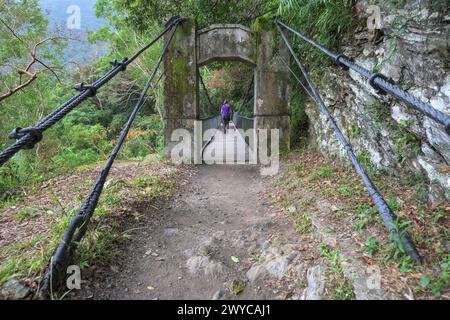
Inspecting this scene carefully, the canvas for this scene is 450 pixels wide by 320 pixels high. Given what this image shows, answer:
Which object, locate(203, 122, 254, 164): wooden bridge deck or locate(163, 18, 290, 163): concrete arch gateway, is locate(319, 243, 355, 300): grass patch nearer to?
locate(163, 18, 290, 163): concrete arch gateway

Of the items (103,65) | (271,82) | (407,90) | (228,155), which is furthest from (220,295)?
(103,65)

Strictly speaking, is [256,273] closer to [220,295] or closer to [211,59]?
[220,295]

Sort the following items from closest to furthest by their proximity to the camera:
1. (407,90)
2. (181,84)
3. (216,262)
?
(216,262), (407,90), (181,84)

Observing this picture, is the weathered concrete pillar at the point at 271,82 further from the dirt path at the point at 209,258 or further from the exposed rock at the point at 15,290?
the exposed rock at the point at 15,290

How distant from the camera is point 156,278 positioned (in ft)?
5.54

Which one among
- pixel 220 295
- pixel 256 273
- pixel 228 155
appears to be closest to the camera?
pixel 220 295

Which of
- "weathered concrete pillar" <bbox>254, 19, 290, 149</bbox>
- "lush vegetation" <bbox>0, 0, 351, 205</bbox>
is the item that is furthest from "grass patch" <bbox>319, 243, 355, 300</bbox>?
"weathered concrete pillar" <bbox>254, 19, 290, 149</bbox>

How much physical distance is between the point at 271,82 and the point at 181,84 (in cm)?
160

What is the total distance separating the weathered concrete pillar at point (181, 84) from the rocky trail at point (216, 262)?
7.86ft

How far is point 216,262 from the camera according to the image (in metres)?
1.78

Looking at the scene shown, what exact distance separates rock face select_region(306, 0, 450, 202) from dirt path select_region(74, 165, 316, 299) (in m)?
1.07

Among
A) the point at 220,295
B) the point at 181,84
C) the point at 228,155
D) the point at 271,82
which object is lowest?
the point at 220,295

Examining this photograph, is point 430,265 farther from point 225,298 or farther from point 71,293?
point 71,293

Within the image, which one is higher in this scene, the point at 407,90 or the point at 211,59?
the point at 211,59
